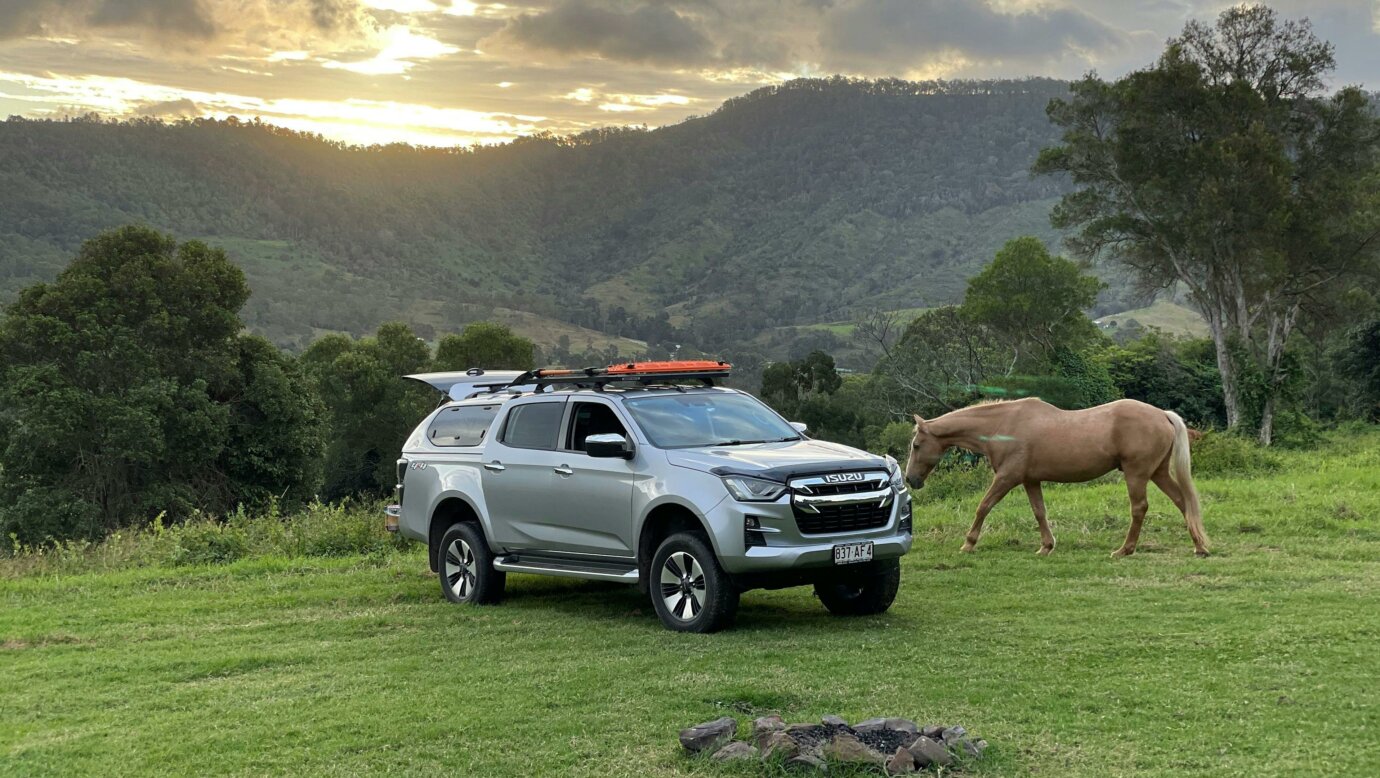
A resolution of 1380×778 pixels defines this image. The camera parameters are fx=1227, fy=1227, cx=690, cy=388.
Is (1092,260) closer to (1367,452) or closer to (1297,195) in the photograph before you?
(1297,195)

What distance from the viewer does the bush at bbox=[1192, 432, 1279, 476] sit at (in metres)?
20.6

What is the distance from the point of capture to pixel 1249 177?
38.3 m

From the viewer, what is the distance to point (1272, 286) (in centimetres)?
3959

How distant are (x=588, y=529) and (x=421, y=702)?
10.4 feet

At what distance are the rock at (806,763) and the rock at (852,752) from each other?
6cm

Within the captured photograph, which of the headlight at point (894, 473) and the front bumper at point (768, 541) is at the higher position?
the headlight at point (894, 473)

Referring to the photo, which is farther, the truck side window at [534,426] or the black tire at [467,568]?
the black tire at [467,568]

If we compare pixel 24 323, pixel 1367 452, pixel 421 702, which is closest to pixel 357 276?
pixel 24 323

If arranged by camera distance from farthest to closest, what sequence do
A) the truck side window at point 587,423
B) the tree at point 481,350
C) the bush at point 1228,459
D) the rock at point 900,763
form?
the tree at point 481,350, the bush at point 1228,459, the truck side window at point 587,423, the rock at point 900,763

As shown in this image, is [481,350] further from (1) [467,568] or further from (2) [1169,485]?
(2) [1169,485]

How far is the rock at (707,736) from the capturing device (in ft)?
19.9

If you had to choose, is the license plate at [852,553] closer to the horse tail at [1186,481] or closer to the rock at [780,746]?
the rock at [780,746]

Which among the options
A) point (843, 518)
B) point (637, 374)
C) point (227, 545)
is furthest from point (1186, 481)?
point (227, 545)

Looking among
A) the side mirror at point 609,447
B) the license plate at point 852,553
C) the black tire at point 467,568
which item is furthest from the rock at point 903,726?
the black tire at point 467,568
